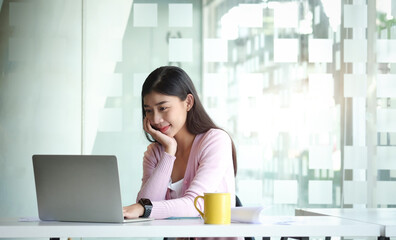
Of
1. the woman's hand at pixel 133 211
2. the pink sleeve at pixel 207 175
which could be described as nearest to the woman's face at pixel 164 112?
the pink sleeve at pixel 207 175

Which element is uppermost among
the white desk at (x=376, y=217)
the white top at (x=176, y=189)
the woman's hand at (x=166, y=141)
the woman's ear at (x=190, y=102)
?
the woman's ear at (x=190, y=102)

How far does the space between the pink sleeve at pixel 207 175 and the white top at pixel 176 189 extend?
0.13 meters

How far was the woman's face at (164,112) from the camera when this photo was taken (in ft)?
8.23

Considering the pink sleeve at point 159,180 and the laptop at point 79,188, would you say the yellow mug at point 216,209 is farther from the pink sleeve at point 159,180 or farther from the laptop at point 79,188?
the pink sleeve at point 159,180

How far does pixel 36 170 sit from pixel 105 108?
7.86 feet

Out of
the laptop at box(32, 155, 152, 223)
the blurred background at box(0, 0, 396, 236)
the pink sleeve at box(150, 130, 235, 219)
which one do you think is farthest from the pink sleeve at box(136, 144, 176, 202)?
the blurred background at box(0, 0, 396, 236)

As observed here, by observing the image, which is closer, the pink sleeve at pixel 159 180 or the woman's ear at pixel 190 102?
the pink sleeve at pixel 159 180

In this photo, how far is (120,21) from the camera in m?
4.37

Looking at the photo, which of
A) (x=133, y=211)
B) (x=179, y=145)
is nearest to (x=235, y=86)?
(x=179, y=145)

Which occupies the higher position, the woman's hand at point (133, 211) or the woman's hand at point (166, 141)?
the woman's hand at point (166, 141)

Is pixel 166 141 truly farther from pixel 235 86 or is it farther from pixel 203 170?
pixel 235 86

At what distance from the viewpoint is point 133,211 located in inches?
78.4

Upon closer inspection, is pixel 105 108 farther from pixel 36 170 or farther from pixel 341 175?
pixel 36 170

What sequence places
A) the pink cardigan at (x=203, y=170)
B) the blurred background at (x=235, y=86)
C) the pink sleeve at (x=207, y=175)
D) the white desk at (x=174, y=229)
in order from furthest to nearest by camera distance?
the blurred background at (x=235, y=86) < the pink cardigan at (x=203, y=170) < the pink sleeve at (x=207, y=175) < the white desk at (x=174, y=229)
